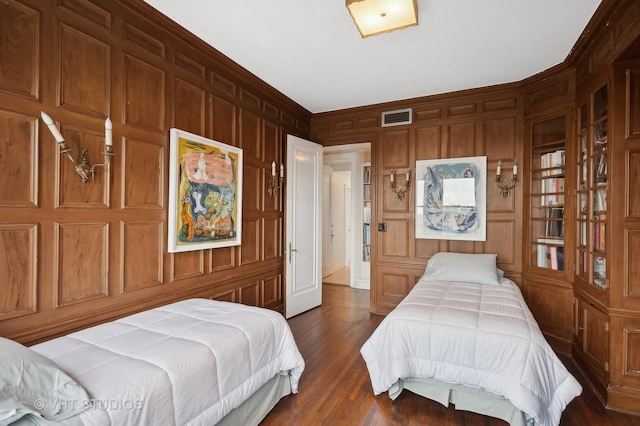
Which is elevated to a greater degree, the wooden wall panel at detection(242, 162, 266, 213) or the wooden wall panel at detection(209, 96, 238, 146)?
the wooden wall panel at detection(209, 96, 238, 146)

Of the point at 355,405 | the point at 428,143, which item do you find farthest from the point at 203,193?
the point at 428,143

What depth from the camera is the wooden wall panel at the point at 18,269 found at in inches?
67.2

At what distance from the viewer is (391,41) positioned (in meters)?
2.75

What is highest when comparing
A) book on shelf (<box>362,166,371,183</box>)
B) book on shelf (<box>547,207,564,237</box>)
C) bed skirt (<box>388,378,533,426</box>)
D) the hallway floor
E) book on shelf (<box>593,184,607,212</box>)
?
book on shelf (<box>362,166,371,183</box>)

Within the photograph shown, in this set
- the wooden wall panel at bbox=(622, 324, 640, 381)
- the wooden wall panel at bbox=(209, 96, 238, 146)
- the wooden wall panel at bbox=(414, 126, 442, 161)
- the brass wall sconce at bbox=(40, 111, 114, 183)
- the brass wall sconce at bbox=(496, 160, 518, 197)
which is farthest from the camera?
the wooden wall panel at bbox=(414, 126, 442, 161)

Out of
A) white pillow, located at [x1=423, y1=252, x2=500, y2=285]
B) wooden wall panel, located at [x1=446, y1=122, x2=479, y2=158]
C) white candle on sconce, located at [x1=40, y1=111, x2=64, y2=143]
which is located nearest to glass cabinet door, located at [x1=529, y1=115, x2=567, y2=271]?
white pillow, located at [x1=423, y1=252, x2=500, y2=285]

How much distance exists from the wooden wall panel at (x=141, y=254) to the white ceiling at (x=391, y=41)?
1690 millimetres

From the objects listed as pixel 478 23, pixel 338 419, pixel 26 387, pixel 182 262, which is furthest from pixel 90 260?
pixel 478 23

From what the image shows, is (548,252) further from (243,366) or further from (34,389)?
(34,389)

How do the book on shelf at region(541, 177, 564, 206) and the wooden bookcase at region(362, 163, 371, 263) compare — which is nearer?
the book on shelf at region(541, 177, 564, 206)

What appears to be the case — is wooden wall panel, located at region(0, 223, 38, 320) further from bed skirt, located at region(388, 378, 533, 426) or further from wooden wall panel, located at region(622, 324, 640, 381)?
wooden wall panel, located at region(622, 324, 640, 381)

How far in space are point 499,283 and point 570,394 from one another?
56.3 inches

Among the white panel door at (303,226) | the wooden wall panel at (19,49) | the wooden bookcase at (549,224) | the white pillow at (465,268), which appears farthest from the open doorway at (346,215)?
the wooden wall panel at (19,49)

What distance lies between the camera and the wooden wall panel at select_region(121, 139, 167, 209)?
2.29m
